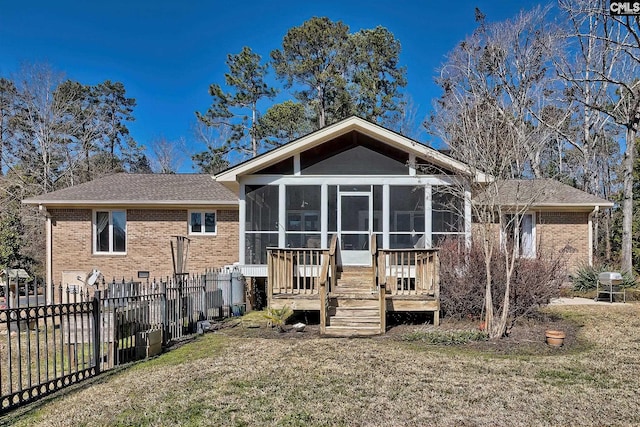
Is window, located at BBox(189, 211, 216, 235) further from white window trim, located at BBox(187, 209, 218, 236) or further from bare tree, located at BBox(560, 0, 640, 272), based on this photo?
bare tree, located at BBox(560, 0, 640, 272)

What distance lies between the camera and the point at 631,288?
561 inches

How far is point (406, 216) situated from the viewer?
12.7 meters

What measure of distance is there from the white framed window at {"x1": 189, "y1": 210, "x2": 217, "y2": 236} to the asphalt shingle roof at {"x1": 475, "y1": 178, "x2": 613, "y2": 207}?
936 cm

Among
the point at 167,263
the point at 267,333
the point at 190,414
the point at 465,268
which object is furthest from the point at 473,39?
the point at 190,414

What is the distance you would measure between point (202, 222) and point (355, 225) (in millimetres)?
6405

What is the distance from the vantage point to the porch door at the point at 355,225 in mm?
12648

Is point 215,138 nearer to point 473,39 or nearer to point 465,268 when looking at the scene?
point 473,39

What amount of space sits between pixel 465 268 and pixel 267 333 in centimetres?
439

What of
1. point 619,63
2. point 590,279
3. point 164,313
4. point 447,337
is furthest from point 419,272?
point 619,63

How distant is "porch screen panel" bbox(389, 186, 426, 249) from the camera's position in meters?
12.6

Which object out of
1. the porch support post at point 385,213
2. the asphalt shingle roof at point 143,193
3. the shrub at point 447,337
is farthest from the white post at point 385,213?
the asphalt shingle roof at point 143,193

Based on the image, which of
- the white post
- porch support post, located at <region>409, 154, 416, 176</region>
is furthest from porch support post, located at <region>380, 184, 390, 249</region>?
porch support post, located at <region>409, 154, 416, 176</region>

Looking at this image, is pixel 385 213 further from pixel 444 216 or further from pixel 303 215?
pixel 303 215

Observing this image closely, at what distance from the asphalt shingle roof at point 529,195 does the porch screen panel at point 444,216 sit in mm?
1380
